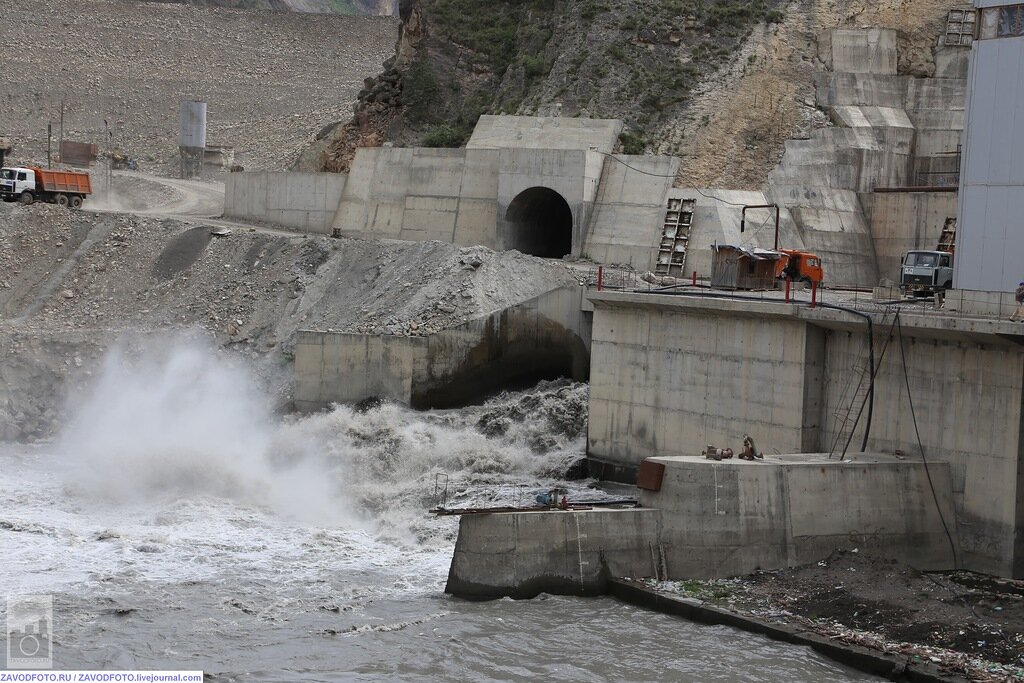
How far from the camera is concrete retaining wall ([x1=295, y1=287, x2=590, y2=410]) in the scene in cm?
3759

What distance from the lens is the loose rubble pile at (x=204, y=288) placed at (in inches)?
1578

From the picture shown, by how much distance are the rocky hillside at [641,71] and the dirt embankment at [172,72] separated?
2222 cm

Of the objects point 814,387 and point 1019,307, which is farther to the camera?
point 814,387

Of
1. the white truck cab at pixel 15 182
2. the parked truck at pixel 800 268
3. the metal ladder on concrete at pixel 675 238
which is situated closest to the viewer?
the parked truck at pixel 800 268

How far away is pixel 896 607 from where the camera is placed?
76.4ft

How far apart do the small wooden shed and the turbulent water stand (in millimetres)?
4924

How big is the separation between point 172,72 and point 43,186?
128ft

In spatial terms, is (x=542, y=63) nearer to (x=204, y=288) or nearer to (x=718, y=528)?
(x=204, y=288)

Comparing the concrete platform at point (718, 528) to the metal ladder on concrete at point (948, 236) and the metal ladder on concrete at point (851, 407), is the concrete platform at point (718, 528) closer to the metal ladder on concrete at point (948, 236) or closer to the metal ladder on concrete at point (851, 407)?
the metal ladder on concrete at point (851, 407)

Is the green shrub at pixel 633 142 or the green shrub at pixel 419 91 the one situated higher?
the green shrub at pixel 419 91

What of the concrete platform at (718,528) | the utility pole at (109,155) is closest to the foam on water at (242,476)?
the concrete platform at (718,528)

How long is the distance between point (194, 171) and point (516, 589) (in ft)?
174

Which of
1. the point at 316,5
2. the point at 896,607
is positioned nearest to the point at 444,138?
the point at 896,607

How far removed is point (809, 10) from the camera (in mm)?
51219
